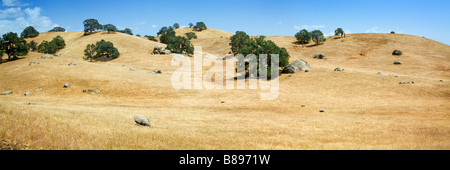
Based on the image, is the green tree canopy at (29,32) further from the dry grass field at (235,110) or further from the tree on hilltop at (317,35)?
the tree on hilltop at (317,35)

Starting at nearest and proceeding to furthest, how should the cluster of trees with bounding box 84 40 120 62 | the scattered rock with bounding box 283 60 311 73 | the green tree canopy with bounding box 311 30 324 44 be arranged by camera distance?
the scattered rock with bounding box 283 60 311 73 < the cluster of trees with bounding box 84 40 120 62 < the green tree canopy with bounding box 311 30 324 44

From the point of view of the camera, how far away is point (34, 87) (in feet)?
128

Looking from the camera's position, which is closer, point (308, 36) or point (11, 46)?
point (11, 46)

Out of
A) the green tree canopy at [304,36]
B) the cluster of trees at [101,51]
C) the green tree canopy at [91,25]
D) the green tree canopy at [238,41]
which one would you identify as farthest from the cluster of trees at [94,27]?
the green tree canopy at [304,36]

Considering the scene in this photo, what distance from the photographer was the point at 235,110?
1041 inches

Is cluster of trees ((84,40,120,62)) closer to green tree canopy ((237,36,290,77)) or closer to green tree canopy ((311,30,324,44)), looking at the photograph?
green tree canopy ((237,36,290,77))

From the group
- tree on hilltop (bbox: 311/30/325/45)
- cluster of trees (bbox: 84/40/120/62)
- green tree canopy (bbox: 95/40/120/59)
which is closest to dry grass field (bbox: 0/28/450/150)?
→ green tree canopy (bbox: 95/40/120/59)

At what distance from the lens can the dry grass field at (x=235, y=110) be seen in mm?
10688

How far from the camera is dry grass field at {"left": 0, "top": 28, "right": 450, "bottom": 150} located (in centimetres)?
1069

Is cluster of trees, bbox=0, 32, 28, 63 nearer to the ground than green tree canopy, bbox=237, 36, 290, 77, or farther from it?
farther from it

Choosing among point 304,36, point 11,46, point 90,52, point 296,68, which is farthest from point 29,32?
point 304,36

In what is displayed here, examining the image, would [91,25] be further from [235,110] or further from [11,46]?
[235,110]
